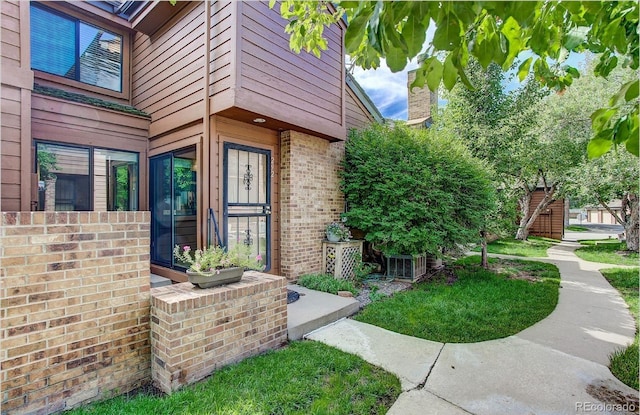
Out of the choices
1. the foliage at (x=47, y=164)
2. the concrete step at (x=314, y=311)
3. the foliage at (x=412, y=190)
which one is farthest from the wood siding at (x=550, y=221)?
the foliage at (x=47, y=164)

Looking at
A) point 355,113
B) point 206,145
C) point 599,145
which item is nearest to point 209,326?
point 206,145

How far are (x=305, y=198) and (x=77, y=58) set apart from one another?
5.10 m

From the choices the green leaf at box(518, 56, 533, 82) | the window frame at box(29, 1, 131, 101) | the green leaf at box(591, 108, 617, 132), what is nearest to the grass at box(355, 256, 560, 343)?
the green leaf at box(518, 56, 533, 82)

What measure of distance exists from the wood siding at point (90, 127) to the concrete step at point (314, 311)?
12.4 ft

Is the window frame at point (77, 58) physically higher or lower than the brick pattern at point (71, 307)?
higher

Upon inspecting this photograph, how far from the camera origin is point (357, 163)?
6805 millimetres

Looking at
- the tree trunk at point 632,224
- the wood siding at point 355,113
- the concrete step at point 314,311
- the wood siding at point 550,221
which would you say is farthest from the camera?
the wood siding at point 550,221

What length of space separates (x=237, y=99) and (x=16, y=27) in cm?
302

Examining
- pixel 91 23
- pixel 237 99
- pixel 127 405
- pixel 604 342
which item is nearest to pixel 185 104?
pixel 237 99

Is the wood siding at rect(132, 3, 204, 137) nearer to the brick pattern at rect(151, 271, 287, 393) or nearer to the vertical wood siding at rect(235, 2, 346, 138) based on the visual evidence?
the vertical wood siding at rect(235, 2, 346, 138)

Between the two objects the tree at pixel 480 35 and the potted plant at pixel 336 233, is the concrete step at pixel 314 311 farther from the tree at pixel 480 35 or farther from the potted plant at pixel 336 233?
the tree at pixel 480 35

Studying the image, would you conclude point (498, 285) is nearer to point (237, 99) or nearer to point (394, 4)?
point (237, 99)

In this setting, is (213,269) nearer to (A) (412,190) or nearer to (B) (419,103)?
(A) (412,190)

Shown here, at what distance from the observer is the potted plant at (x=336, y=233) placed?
20.7 ft
